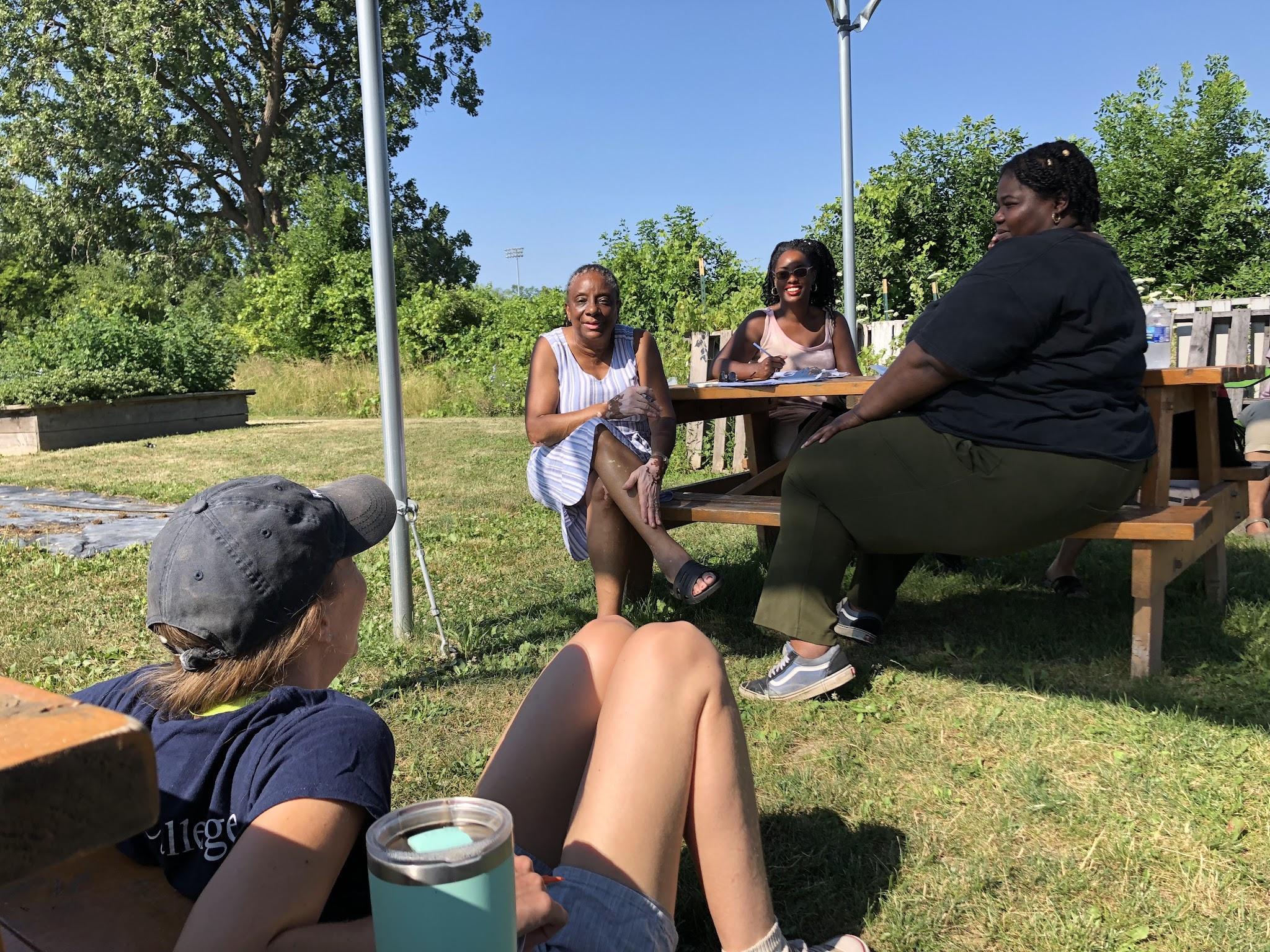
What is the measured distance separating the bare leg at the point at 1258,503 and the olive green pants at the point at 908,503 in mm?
2803

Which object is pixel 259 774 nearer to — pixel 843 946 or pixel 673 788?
pixel 673 788

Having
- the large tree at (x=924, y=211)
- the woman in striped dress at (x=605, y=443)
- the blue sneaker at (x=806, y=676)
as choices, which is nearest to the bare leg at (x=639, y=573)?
the woman in striped dress at (x=605, y=443)

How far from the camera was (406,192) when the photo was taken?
105 ft

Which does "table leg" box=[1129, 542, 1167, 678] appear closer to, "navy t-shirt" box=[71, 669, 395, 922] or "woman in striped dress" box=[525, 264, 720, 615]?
"woman in striped dress" box=[525, 264, 720, 615]

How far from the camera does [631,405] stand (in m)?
4.04

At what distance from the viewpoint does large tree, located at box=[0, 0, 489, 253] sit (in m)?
26.6

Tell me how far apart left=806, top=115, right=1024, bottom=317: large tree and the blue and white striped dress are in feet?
64.4

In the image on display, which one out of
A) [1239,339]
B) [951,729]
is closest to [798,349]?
[951,729]

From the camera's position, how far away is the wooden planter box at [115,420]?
11.4m

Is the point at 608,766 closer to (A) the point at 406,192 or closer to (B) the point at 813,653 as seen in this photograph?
(B) the point at 813,653

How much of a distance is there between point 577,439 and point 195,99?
29.1 meters

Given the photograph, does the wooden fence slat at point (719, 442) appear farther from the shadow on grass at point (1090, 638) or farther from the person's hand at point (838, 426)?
the person's hand at point (838, 426)

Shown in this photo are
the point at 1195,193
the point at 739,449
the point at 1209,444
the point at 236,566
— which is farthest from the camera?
the point at 1195,193

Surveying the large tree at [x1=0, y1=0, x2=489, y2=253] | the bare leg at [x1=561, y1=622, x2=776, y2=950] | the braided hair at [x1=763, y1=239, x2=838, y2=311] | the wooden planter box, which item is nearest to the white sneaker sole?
the bare leg at [x1=561, y1=622, x2=776, y2=950]
